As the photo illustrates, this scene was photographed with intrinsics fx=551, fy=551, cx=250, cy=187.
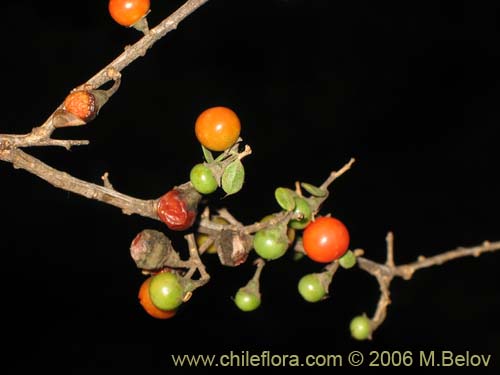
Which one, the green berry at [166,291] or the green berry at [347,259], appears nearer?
the green berry at [166,291]

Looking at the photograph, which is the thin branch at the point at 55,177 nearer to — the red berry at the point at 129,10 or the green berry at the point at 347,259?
the red berry at the point at 129,10

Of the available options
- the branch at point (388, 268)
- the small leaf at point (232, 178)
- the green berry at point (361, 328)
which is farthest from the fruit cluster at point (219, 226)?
the green berry at point (361, 328)

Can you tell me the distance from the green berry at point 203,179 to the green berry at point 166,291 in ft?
1.16

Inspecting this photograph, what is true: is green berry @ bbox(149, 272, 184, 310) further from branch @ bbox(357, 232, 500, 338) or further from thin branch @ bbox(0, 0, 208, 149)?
branch @ bbox(357, 232, 500, 338)

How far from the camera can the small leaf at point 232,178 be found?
179 cm

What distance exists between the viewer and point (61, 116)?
1724mm

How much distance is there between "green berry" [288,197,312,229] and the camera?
202 cm

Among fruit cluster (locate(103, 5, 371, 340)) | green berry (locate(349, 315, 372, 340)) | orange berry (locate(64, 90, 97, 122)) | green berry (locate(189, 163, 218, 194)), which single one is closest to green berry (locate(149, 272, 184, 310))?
fruit cluster (locate(103, 5, 371, 340))

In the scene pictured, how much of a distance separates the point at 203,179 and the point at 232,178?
0.31ft

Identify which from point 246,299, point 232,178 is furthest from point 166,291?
point 232,178

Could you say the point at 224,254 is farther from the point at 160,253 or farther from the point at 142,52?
the point at 142,52

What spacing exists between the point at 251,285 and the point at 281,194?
42 cm

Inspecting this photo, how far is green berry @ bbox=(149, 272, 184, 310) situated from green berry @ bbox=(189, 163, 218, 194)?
35cm

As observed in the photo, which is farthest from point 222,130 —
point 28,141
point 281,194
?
point 28,141
